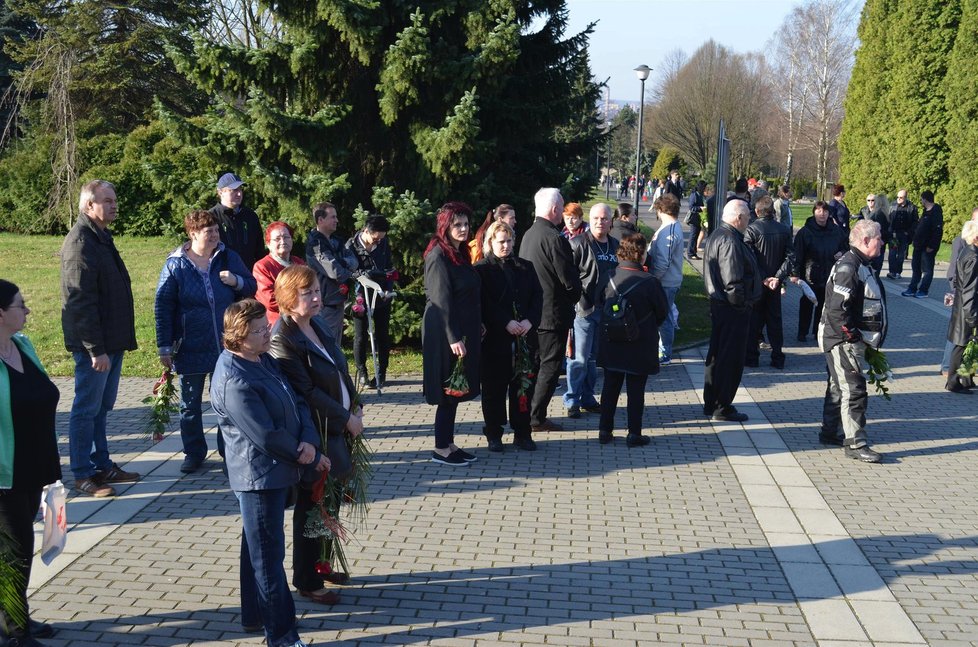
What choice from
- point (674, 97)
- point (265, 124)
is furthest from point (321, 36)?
point (674, 97)

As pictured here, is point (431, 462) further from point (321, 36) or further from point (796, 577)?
point (321, 36)

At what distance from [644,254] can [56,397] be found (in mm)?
5128

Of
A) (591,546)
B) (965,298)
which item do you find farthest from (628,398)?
(965,298)

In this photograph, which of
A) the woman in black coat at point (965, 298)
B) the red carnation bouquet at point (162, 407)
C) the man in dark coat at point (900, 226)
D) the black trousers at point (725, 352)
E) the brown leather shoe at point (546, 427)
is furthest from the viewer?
the man in dark coat at point (900, 226)

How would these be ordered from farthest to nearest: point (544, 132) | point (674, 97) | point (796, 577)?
1. point (674, 97)
2. point (544, 132)
3. point (796, 577)

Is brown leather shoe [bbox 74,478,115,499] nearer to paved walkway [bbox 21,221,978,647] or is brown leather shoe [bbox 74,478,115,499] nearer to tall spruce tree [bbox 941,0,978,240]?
paved walkway [bbox 21,221,978,647]

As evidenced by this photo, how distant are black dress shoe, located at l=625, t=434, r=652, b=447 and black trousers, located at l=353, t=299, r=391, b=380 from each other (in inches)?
118

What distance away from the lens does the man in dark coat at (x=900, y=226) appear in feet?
66.3

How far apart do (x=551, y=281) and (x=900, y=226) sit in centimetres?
1446

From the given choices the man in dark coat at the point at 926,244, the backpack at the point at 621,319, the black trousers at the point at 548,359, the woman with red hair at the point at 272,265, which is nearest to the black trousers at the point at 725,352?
the backpack at the point at 621,319

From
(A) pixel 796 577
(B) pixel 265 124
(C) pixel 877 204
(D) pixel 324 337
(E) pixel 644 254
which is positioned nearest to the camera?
(D) pixel 324 337

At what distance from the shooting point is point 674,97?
62.7 metres

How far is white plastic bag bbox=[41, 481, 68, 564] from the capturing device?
4.46 m

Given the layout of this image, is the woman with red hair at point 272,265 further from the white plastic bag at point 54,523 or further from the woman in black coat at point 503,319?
the white plastic bag at point 54,523
